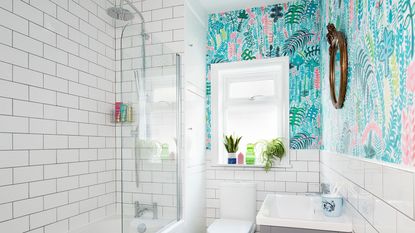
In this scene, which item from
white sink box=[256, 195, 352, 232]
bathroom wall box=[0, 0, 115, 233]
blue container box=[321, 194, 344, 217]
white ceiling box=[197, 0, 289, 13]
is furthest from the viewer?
white ceiling box=[197, 0, 289, 13]

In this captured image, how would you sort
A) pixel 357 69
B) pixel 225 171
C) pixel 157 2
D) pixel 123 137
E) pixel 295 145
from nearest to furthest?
pixel 357 69
pixel 123 137
pixel 157 2
pixel 295 145
pixel 225 171

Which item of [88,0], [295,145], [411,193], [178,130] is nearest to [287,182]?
[295,145]

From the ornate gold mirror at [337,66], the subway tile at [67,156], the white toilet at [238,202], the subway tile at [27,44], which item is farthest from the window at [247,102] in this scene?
the subway tile at [27,44]

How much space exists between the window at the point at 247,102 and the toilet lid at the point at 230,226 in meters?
0.65

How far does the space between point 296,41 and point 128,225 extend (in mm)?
2267

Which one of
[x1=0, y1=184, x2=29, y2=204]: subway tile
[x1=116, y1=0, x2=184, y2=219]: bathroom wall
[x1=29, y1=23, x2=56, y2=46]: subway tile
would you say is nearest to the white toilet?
[x1=116, y1=0, x2=184, y2=219]: bathroom wall

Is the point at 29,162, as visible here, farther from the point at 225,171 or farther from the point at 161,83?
the point at 225,171

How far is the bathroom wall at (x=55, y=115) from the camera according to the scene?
5.65ft

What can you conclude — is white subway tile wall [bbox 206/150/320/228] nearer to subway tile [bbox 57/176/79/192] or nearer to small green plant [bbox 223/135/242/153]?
small green plant [bbox 223/135/242/153]

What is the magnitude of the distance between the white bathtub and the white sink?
0.76 m

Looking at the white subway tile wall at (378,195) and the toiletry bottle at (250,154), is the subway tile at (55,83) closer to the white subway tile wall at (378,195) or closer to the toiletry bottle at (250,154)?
the toiletry bottle at (250,154)

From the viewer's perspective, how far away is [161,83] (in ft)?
7.06

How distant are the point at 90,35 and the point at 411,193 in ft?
8.21

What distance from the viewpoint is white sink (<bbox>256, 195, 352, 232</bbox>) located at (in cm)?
150
